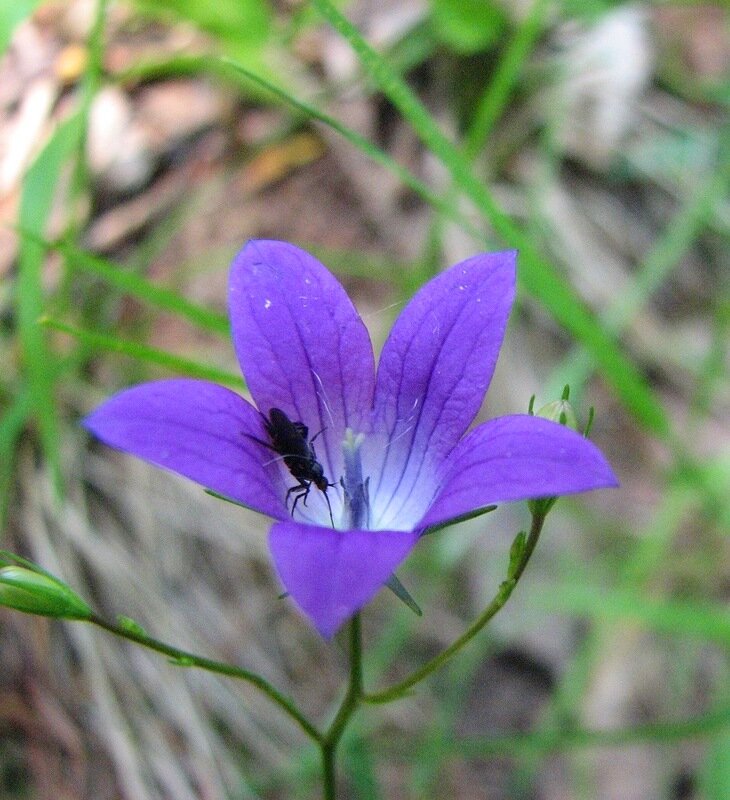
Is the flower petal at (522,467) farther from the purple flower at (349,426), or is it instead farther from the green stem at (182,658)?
the green stem at (182,658)

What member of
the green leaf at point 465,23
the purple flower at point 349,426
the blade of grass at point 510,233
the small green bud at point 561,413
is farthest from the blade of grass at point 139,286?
the green leaf at point 465,23

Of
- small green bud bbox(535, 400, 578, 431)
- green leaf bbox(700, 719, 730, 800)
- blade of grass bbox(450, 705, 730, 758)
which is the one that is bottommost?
green leaf bbox(700, 719, 730, 800)

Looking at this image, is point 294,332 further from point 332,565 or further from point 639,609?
point 639,609

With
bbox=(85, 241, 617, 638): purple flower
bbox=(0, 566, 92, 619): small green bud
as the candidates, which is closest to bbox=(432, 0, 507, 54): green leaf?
bbox=(85, 241, 617, 638): purple flower

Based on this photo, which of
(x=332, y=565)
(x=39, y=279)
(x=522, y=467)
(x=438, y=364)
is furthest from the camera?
(x=39, y=279)

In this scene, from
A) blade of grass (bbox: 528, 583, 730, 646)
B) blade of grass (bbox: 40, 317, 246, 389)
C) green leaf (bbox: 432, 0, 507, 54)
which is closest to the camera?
blade of grass (bbox: 40, 317, 246, 389)

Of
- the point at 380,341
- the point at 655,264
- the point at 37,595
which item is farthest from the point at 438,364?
the point at 655,264

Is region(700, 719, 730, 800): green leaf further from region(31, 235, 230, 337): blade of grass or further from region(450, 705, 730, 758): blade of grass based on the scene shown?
region(31, 235, 230, 337): blade of grass
